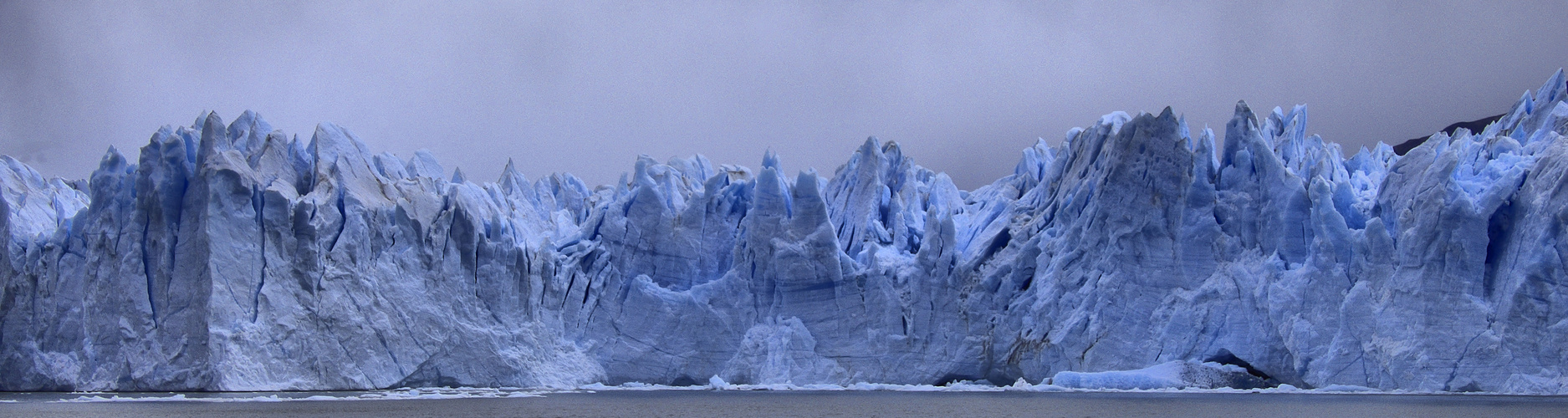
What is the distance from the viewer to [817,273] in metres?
32.8

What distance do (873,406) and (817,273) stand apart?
922cm

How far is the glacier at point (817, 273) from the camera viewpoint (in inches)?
992

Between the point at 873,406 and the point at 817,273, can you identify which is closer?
the point at 873,406

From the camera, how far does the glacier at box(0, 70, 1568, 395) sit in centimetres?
2520

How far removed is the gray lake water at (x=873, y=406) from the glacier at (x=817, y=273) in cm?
147

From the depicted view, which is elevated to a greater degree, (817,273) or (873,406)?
(817,273)

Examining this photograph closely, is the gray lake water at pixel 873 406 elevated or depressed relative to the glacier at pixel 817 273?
depressed

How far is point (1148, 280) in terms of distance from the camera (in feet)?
95.2

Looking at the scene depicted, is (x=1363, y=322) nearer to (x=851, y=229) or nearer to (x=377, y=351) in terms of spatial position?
(x=851, y=229)

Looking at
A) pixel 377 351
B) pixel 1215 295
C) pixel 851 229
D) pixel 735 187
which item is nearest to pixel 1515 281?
pixel 1215 295

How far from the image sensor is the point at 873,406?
23.9 meters

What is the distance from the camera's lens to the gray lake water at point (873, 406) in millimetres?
20328

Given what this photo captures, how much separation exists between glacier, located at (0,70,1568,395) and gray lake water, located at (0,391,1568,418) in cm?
147

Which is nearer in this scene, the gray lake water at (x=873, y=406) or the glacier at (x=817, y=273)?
the gray lake water at (x=873, y=406)
